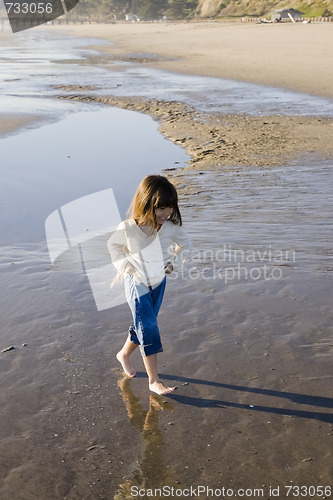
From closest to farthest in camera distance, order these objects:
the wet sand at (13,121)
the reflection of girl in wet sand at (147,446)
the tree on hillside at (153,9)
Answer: the reflection of girl in wet sand at (147,446), the wet sand at (13,121), the tree on hillside at (153,9)

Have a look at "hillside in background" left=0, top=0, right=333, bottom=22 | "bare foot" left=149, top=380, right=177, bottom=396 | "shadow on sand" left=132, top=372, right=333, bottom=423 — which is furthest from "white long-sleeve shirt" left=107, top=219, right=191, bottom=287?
"hillside in background" left=0, top=0, right=333, bottom=22

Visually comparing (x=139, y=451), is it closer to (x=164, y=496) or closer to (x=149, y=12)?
(x=164, y=496)

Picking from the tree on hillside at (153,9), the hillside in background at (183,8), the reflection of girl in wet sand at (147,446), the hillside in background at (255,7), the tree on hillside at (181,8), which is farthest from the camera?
the tree on hillside at (153,9)

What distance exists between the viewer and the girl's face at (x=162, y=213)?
345cm

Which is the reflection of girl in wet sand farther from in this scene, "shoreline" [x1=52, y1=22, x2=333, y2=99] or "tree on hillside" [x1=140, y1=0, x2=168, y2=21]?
"tree on hillside" [x1=140, y1=0, x2=168, y2=21]

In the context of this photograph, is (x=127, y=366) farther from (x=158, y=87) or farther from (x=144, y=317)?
(x=158, y=87)

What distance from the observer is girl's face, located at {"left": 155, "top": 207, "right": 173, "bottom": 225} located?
136 inches

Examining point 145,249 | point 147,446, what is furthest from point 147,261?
point 147,446

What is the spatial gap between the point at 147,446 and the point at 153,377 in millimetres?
563

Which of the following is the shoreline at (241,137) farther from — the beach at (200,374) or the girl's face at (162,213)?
the girl's face at (162,213)

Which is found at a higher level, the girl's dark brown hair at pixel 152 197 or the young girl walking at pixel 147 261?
the girl's dark brown hair at pixel 152 197

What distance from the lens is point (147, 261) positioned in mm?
3602

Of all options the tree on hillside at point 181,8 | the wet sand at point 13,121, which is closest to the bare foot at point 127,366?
the wet sand at point 13,121

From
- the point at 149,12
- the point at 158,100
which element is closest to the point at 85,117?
the point at 158,100
